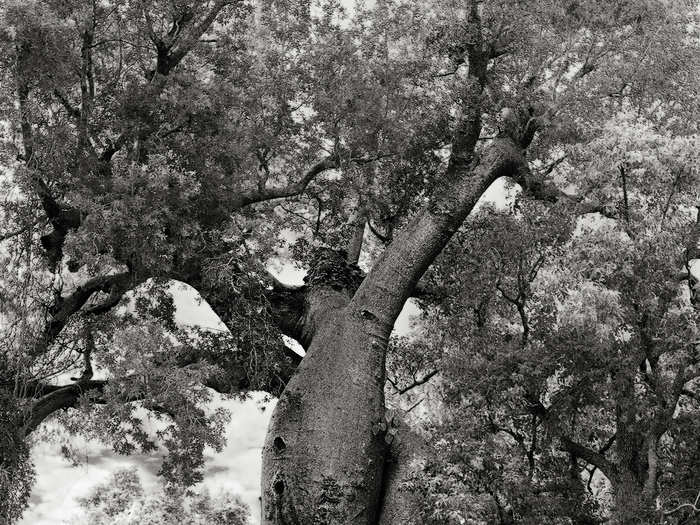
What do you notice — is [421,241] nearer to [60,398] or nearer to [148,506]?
[60,398]

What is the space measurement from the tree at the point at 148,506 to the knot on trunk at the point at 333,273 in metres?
9.77

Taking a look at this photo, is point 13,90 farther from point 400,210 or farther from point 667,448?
point 667,448

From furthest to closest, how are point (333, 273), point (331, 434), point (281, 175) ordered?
point (281, 175), point (333, 273), point (331, 434)

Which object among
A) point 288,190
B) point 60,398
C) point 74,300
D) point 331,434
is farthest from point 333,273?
point 60,398

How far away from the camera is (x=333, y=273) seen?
9.38m

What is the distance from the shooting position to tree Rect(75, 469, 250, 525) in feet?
56.7

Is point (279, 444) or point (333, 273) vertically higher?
point (333, 273)

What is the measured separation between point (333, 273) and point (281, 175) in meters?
2.55

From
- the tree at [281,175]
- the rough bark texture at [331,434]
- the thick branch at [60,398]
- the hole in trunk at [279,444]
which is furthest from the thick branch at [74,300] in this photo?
the hole in trunk at [279,444]

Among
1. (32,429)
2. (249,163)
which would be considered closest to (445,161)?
(249,163)

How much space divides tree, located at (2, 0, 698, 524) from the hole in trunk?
0.03 meters

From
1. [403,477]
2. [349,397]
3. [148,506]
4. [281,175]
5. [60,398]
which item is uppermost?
[281,175]

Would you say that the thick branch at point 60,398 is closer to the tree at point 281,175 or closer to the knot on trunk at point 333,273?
the tree at point 281,175

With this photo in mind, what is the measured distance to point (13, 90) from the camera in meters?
7.84
